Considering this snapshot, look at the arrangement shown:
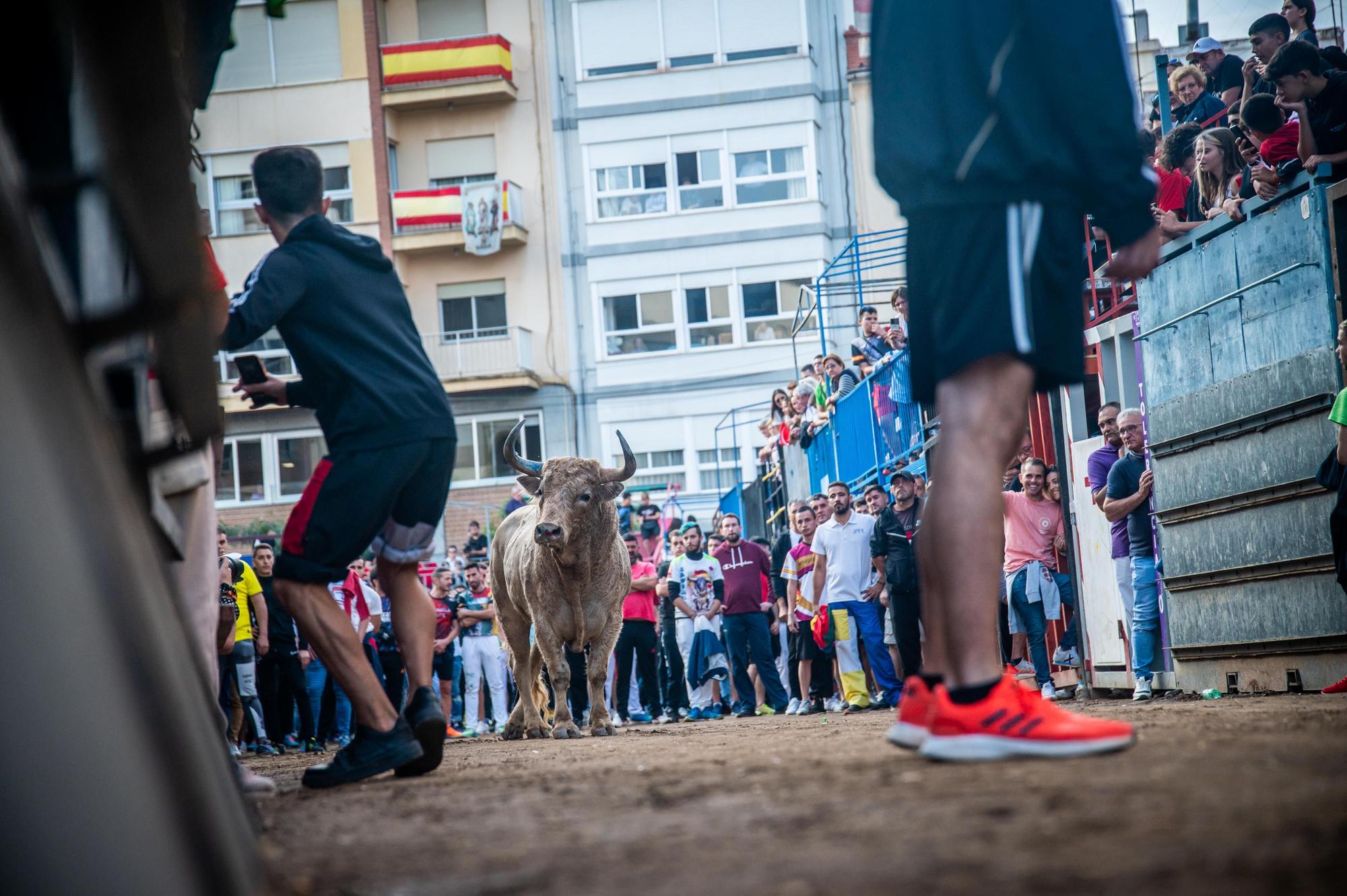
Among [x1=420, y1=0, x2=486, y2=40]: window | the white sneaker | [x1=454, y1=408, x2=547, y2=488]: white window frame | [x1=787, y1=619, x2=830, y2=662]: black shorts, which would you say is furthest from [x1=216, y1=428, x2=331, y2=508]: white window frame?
the white sneaker

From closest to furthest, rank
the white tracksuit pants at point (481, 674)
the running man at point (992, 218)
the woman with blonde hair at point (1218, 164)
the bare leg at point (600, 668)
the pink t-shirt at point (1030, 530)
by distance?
the running man at point (992, 218), the woman with blonde hair at point (1218, 164), the bare leg at point (600, 668), the pink t-shirt at point (1030, 530), the white tracksuit pants at point (481, 674)

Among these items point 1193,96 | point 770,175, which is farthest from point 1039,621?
point 770,175

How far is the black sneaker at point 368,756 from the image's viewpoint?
191 inches

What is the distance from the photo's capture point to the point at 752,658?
1689 cm

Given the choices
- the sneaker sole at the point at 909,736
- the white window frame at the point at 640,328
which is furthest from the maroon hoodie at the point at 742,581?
the white window frame at the point at 640,328

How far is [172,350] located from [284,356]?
1437 inches

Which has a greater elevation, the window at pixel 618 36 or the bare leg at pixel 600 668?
the window at pixel 618 36

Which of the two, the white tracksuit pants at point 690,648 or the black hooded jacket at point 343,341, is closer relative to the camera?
the black hooded jacket at point 343,341

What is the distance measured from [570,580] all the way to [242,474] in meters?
27.5

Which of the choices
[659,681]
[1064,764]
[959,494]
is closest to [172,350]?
[959,494]

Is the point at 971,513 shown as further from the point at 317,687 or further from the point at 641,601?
the point at 641,601

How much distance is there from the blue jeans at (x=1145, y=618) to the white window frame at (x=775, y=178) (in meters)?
26.5

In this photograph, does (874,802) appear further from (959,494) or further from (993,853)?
(959,494)

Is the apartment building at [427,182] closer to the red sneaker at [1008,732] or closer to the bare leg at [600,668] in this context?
the bare leg at [600,668]
